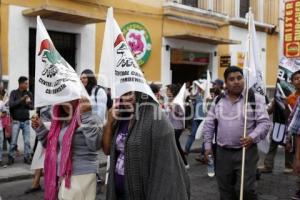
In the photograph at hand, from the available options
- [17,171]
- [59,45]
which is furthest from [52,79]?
[59,45]

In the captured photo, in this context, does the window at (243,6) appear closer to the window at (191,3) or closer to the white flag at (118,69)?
the window at (191,3)

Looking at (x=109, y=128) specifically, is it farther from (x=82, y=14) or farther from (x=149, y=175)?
(x=82, y=14)

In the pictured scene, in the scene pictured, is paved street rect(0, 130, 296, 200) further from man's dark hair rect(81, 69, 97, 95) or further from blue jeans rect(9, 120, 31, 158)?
man's dark hair rect(81, 69, 97, 95)

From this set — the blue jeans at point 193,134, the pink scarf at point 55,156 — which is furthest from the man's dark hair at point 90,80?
the blue jeans at point 193,134

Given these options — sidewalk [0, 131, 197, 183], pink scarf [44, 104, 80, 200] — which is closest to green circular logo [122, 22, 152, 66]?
sidewalk [0, 131, 197, 183]

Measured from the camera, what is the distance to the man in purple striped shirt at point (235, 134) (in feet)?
16.6

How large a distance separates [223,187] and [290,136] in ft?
6.74

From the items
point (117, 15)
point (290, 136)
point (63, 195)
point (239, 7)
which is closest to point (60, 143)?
point (63, 195)

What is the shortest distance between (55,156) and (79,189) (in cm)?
36

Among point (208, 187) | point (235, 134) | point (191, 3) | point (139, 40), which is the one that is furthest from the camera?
point (191, 3)

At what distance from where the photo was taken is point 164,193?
10.9 ft

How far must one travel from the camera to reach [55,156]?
4344 mm

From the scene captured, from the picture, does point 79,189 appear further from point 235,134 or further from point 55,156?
point 235,134

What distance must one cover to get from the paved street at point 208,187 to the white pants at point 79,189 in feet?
8.39
